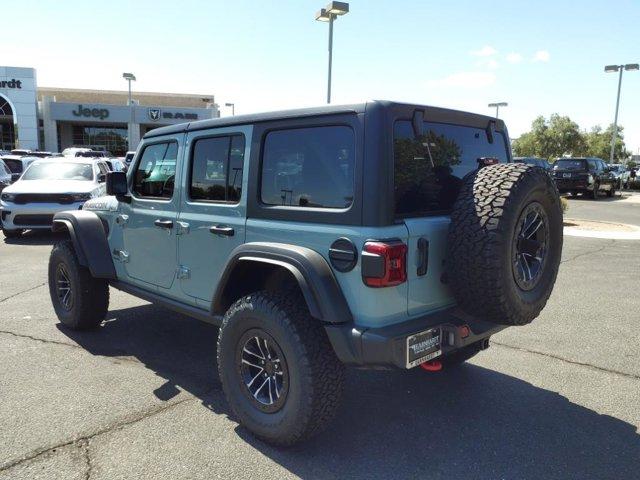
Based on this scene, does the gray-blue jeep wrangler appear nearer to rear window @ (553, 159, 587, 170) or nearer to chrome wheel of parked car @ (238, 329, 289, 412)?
chrome wheel of parked car @ (238, 329, 289, 412)

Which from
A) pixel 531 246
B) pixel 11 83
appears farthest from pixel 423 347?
pixel 11 83

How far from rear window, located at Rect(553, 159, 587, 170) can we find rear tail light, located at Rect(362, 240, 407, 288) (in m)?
22.2

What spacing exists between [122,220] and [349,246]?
2558mm

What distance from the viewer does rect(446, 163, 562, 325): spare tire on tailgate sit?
2623 mm

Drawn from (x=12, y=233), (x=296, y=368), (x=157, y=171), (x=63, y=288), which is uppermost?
(x=157, y=171)

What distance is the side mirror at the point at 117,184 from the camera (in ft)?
13.9

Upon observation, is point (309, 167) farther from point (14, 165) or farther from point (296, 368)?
point (14, 165)

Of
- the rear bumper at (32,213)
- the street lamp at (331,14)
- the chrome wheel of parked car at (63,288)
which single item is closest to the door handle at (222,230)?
the chrome wheel of parked car at (63,288)

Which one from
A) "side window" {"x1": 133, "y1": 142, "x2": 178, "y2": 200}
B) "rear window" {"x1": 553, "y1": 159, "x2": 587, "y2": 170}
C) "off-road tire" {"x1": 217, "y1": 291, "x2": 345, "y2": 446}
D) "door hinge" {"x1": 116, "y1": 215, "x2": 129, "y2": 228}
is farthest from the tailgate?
"rear window" {"x1": 553, "y1": 159, "x2": 587, "y2": 170}

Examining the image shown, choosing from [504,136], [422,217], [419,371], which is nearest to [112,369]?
[419,371]

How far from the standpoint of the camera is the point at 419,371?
13.5 ft

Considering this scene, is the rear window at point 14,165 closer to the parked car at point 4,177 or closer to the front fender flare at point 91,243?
the parked car at point 4,177

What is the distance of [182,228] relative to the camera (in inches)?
145

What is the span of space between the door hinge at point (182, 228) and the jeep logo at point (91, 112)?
151 ft
